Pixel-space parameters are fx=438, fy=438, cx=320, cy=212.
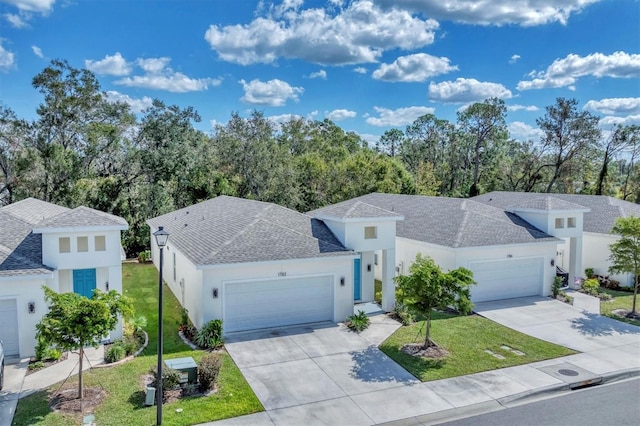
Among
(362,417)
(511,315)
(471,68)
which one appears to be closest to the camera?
(362,417)

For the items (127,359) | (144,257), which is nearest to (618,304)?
(127,359)

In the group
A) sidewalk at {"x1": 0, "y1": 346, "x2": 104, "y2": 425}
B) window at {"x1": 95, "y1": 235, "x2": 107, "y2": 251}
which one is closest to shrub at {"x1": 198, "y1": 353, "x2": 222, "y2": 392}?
sidewalk at {"x1": 0, "y1": 346, "x2": 104, "y2": 425}

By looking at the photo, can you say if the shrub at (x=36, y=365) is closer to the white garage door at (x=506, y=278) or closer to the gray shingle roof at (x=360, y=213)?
the gray shingle roof at (x=360, y=213)

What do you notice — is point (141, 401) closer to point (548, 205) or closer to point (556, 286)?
point (556, 286)

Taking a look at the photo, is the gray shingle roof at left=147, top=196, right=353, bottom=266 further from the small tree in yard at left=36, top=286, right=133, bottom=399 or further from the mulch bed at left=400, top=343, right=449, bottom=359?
the small tree in yard at left=36, top=286, right=133, bottom=399

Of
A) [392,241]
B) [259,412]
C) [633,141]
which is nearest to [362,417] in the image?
[259,412]

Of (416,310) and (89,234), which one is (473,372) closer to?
(416,310)
